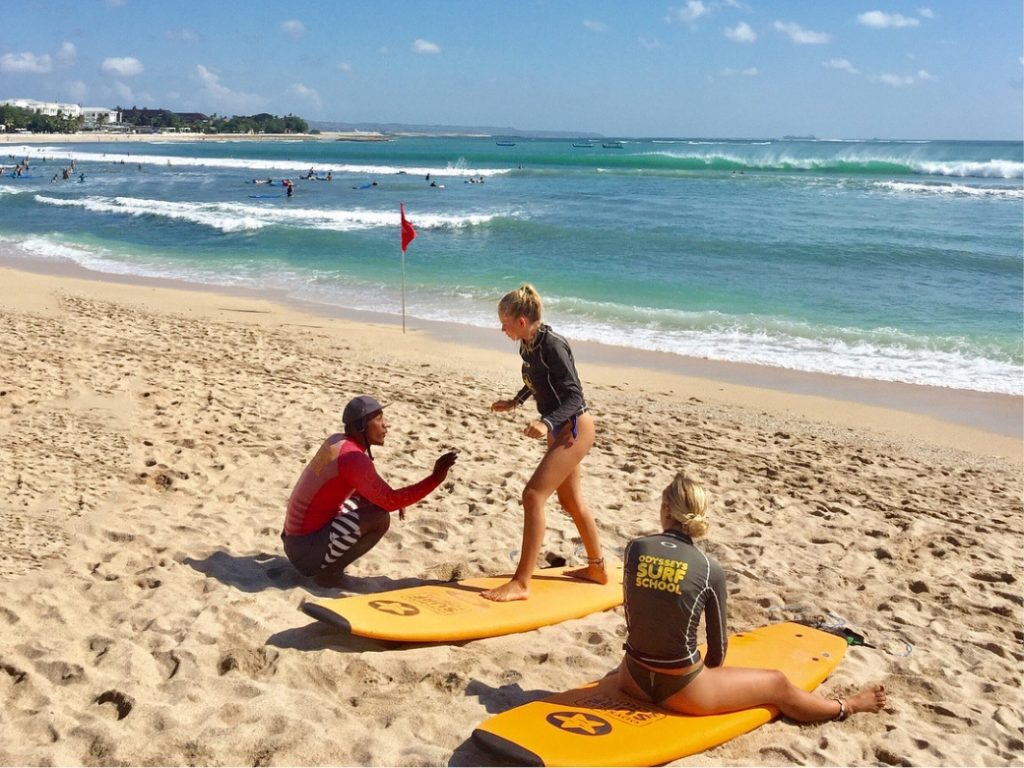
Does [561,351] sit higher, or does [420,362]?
[561,351]

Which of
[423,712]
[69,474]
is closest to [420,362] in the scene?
[69,474]

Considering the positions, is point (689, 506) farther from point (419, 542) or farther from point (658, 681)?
point (419, 542)

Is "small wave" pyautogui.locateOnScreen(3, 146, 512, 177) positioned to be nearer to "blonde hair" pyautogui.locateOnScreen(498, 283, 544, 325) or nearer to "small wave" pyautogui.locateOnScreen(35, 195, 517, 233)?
"small wave" pyautogui.locateOnScreen(35, 195, 517, 233)

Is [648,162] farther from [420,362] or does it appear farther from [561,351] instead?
[561,351]

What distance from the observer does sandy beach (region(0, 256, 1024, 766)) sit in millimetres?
3852

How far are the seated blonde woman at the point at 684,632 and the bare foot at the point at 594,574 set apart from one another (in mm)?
1423

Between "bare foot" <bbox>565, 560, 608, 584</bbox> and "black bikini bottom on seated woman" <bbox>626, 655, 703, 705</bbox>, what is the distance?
1504mm

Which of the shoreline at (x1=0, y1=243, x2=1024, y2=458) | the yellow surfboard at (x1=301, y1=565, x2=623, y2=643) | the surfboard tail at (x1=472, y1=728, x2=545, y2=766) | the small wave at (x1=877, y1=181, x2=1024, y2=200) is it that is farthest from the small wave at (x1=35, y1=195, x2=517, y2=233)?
the surfboard tail at (x1=472, y1=728, x2=545, y2=766)

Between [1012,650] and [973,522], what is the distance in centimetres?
217

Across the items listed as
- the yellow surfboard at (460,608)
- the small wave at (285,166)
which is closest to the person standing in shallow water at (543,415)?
the yellow surfboard at (460,608)

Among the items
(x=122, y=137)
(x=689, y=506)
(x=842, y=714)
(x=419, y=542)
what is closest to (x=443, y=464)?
(x=419, y=542)

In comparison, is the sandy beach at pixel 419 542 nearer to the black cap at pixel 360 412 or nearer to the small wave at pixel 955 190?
the black cap at pixel 360 412

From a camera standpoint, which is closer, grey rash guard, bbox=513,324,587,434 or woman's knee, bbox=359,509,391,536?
grey rash guard, bbox=513,324,587,434

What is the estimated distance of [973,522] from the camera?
272 inches
